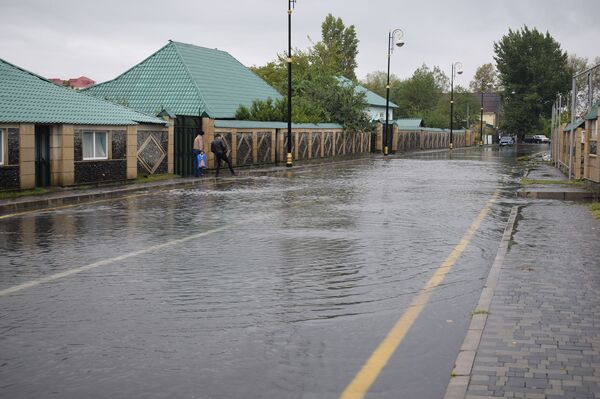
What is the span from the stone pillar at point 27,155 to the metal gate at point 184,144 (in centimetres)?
898

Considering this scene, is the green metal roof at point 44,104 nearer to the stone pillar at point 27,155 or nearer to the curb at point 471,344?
the stone pillar at point 27,155

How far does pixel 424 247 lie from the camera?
11.3 metres

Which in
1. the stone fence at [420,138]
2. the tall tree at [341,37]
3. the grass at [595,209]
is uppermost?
the tall tree at [341,37]

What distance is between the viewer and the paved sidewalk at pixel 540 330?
4910 mm

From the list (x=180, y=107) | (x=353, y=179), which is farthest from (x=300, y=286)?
(x=180, y=107)

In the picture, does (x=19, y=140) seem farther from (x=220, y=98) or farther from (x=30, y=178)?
(x=220, y=98)

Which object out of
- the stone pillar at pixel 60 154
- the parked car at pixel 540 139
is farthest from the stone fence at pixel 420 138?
the stone pillar at pixel 60 154

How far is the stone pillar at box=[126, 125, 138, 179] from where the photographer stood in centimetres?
2608

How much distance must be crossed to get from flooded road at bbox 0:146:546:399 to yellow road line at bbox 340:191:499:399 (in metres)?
0.06

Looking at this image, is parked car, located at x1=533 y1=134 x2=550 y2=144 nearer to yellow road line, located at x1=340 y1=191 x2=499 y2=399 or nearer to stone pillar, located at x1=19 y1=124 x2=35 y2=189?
stone pillar, located at x1=19 y1=124 x2=35 y2=189

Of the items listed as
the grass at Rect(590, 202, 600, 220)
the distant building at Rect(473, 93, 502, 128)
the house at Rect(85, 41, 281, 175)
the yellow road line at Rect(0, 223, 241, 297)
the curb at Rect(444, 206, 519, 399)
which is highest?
the distant building at Rect(473, 93, 502, 128)

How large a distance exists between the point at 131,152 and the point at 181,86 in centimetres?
1607

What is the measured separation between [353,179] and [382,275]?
19.3 m

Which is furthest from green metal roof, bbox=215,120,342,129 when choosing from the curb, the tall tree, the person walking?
the tall tree
